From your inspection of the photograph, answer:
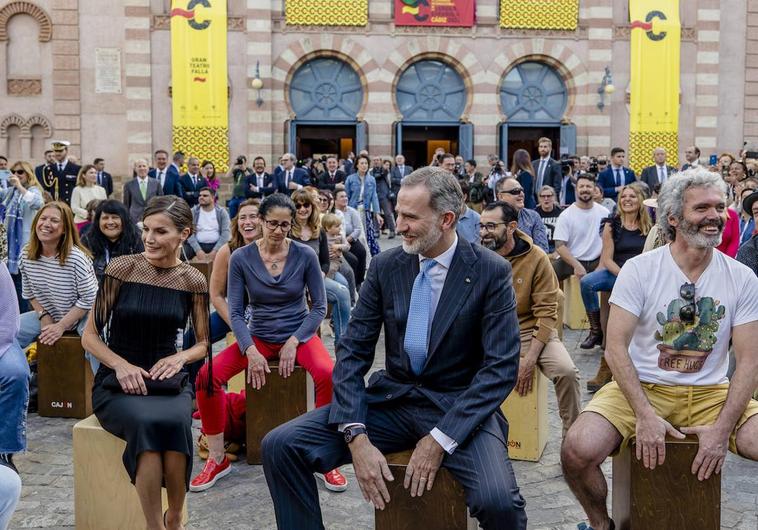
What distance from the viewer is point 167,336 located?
4.28 metres

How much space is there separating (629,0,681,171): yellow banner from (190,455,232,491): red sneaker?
61.2 ft

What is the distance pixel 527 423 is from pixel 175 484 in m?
2.38

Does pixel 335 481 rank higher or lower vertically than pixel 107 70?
lower

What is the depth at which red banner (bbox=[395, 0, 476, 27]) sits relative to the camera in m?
20.7

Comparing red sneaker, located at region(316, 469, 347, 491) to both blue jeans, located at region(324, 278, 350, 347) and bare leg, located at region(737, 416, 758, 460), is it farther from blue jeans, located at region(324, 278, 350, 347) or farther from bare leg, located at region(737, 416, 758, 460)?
blue jeans, located at region(324, 278, 350, 347)

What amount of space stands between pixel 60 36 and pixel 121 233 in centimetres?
1632

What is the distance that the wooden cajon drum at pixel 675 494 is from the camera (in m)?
3.49

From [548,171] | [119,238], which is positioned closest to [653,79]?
[548,171]

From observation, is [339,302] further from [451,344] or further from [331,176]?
[331,176]

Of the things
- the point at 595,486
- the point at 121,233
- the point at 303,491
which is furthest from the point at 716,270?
the point at 121,233

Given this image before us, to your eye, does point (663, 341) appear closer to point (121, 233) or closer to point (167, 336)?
point (167, 336)

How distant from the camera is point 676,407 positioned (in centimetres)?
376

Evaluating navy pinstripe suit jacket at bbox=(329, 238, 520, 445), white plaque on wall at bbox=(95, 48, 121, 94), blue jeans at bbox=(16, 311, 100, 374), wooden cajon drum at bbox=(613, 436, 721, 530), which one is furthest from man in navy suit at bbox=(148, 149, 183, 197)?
wooden cajon drum at bbox=(613, 436, 721, 530)

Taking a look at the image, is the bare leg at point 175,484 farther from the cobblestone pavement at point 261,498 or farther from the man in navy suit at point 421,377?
the man in navy suit at point 421,377
